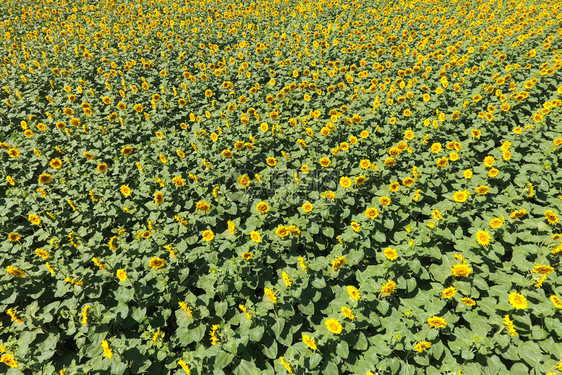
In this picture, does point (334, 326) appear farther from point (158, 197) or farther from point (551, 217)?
point (551, 217)

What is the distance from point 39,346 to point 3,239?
2.29 metres

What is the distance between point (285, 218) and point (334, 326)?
1.84 m

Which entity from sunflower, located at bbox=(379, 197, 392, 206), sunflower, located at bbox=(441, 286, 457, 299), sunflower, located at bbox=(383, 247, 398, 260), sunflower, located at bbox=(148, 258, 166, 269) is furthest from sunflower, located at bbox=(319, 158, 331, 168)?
sunflower, located at bbox=(148, 258, 166, 269)

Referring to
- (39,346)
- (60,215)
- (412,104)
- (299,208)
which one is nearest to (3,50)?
(60,215)

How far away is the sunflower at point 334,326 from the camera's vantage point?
10.4 feet

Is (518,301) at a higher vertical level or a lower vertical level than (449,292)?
lower

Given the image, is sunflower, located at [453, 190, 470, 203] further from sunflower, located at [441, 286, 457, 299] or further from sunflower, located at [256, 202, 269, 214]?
sunflower, located at [256, 202, 269, 214]

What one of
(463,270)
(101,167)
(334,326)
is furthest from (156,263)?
(463,270)

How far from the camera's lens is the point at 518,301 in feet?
10.8

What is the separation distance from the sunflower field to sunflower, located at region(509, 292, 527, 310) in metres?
0.02

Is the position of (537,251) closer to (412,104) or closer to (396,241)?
(396,241)

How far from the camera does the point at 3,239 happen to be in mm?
4641

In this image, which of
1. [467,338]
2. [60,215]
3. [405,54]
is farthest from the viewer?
[405,54]

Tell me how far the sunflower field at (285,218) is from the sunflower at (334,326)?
0.03m
